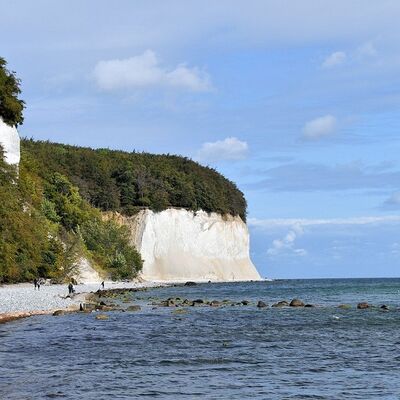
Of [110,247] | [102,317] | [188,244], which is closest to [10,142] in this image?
[102,317]

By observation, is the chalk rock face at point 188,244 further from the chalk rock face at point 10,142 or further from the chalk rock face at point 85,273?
the chalk rock face at point 10,142

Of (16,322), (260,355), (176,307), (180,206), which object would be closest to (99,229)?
(180,206)

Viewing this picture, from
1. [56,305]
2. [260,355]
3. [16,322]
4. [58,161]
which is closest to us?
[260,355]

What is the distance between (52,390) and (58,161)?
98.6 meters

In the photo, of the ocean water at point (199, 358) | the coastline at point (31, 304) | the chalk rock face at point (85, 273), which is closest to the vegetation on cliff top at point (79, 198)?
the chalk rock face at point (85, 273)

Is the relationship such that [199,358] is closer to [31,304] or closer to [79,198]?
[31,304]

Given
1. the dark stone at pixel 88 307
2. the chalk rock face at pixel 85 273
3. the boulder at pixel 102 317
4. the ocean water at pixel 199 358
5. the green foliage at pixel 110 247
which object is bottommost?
the ocean water at pixel 199 358

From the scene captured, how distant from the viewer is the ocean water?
60.8 feet

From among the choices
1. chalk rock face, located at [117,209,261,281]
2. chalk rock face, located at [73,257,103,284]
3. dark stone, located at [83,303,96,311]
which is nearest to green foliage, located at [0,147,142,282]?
chalk rock face, located at [73,257,103,284]

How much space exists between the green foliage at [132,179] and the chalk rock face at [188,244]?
1.92 metres

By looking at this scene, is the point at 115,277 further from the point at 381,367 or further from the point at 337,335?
the point at 381,367

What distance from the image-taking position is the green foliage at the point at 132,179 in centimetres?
11331

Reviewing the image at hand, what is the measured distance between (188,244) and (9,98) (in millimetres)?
63520

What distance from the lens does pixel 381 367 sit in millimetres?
22531
